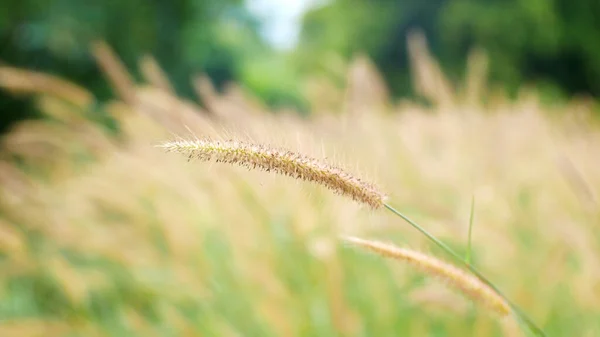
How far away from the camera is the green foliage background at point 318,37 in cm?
547

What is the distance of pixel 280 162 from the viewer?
73 centimetres

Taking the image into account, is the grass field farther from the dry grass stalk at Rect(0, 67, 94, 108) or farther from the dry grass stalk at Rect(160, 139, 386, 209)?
the dry grass stalk at Rect(160, 139, 386, 209)

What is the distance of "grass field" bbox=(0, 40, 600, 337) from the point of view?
1.95 meters

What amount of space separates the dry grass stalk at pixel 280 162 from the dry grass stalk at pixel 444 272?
0.34 ft

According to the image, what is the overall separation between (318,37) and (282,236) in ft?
51.0

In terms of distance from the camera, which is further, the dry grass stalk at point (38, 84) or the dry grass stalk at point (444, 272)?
the dry grass stalk at point (38, 84)

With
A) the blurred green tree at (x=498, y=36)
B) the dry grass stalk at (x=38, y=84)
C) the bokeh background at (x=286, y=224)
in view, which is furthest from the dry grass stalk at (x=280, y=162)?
the blurred green tree at (x=498, y=36)

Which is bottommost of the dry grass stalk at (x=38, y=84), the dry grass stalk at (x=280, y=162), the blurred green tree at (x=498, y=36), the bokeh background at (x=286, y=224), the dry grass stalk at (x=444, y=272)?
the blurred green tree at (x=498, y=36)

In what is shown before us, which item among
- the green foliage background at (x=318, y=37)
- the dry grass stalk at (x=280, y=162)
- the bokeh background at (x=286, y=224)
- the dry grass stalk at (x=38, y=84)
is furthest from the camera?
the green foliage background at (x=318, y=37)

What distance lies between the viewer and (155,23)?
20.4ft

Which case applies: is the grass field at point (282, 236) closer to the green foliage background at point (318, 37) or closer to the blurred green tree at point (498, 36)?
the green foliage background at point (318, 37)

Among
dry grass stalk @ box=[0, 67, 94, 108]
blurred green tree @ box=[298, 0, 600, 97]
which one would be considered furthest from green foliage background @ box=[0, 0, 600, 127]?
dry grass stalk @ box=[0, 67, 94, 108]

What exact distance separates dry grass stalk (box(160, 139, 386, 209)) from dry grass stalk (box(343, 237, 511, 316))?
0.34ft

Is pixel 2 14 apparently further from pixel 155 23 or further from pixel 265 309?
pixel 265 309
